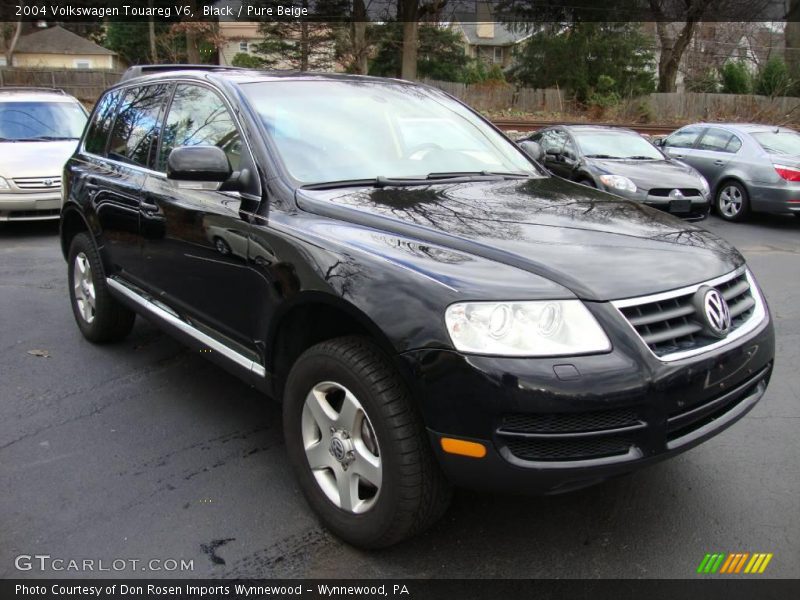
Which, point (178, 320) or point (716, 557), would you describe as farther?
point (178, 320)

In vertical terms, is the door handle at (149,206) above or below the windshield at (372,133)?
below

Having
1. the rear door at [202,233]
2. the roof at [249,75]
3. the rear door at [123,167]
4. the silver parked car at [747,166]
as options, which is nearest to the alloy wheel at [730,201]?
the silver parked car at [747,166]

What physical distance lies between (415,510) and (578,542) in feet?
2.56

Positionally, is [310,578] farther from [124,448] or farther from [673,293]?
[673,293]

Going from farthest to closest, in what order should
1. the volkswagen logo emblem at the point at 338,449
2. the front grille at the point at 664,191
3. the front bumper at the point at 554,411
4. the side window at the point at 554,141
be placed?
1. the side window at the point at 554,141
2. the front grille at the point at 664,191
3. the volkswagen logo emblem at the point at 338,449
4. the front bumper at the point at 554,411

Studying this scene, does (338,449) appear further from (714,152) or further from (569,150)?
(714,152)

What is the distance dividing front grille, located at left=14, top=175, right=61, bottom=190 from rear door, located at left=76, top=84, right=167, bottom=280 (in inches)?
170

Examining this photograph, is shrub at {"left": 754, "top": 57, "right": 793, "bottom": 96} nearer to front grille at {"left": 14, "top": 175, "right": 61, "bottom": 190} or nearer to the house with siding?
front grille at {"left": 14, "top": 175, "right": 61, "bottom": 190}

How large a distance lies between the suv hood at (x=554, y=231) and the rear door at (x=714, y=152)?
30.5ft

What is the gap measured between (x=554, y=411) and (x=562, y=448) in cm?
15

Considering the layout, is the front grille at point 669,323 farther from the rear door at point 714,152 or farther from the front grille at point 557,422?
the rear door at point 714,152

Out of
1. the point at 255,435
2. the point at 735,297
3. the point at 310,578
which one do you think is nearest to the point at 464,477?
the point at 310,578

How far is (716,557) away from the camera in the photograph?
2.57 m

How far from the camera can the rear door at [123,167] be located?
400cm
